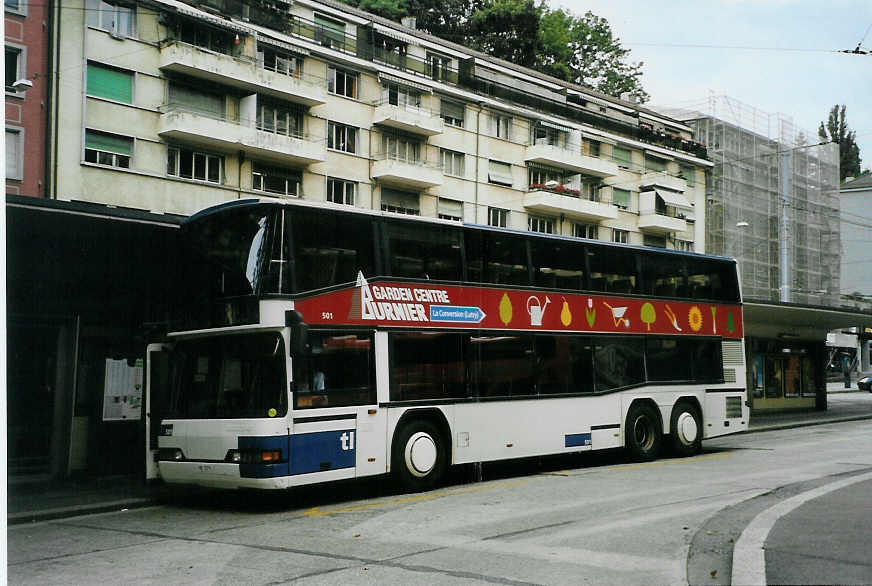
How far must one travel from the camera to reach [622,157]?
5403cm

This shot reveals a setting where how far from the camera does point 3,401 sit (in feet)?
9.99

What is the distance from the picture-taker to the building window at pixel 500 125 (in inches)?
1822

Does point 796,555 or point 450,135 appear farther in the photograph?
point 450,135

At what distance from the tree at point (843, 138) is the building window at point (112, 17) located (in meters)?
73.8

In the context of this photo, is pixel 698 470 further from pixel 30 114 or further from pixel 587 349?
pixel 30 114

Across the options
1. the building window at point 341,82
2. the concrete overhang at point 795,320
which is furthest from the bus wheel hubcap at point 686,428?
the building window at point 341,82

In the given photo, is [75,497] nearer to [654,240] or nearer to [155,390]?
[155,390]

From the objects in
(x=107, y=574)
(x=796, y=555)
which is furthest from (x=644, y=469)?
(x=107, y=574)

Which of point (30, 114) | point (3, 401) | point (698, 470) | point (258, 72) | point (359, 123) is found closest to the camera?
point (3, 401)

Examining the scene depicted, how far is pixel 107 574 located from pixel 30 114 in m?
24.2

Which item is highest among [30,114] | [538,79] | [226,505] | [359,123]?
[538,79]

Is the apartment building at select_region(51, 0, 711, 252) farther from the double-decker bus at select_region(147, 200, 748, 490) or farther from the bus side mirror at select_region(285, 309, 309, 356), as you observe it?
the bus side mirror at select_region(285, 309, 309, 356)

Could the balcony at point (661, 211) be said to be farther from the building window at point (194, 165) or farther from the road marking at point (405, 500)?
the road marking at point (405, 500)

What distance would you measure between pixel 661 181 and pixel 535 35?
40.4 feet
